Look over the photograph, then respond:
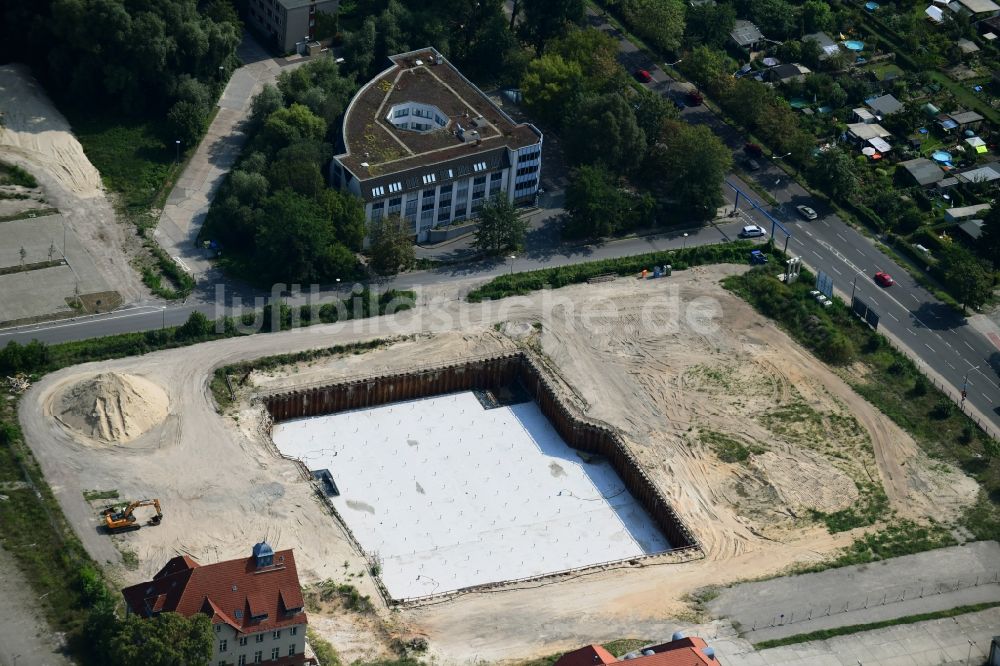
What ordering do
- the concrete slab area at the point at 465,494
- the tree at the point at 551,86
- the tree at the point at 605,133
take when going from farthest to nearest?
the tree at the point at 551,86
the tree at the point at 605,133
the concrete slab area at the point at 465,494

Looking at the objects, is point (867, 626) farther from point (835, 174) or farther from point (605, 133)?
point (605, 133)

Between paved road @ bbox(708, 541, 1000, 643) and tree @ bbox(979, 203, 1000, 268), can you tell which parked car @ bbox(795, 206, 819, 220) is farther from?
paved road @ bbox(708, 541, 1000, 643)

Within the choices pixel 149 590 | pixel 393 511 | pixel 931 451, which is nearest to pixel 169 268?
pixel 393 511

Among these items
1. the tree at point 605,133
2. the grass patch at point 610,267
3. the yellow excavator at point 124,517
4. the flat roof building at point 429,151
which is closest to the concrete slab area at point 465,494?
the grass patch at point 610,267

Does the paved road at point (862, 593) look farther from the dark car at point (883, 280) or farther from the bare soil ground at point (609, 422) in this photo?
the dark car at point (883, 280)

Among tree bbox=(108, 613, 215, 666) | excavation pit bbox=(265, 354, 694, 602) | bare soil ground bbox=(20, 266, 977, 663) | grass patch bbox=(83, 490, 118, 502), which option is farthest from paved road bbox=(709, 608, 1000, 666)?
grass patch bbox=(83, 490, 118, 502)
